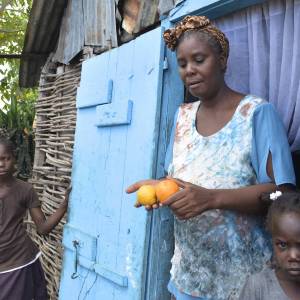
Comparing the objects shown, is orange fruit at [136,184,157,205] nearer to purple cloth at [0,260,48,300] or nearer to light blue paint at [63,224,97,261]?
light blue paint at [63,224,97,261]

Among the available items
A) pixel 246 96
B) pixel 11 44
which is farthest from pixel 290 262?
pixel 11 44

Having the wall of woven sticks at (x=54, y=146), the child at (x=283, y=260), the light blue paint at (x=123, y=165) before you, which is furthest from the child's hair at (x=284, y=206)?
the wall of woven sticks at (x=54, y=146)

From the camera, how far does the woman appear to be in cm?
183

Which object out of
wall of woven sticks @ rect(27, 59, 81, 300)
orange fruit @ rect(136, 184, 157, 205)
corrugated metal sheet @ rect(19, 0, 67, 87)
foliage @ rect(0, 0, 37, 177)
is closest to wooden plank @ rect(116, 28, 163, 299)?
orange fruit @ rect(136, 184, 157, 205)

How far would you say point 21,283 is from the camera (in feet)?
10.3

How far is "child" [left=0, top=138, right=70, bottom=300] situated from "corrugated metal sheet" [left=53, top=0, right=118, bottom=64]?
1.25 m

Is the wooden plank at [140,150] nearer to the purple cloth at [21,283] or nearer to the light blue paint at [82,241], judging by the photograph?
the light blue paint at [82,241]

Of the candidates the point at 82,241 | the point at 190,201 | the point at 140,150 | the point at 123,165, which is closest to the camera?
the point at 190,201

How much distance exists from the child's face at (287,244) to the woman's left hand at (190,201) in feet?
0.83

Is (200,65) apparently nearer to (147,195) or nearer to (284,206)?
(147,195)

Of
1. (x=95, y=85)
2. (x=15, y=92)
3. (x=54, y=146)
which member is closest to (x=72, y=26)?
(x=54, y=146)

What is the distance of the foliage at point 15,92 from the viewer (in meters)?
6.33

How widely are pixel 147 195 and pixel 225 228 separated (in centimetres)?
35

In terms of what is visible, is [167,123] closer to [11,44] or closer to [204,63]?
[204,63]
